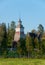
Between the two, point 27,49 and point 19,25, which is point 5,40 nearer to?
point 27,49

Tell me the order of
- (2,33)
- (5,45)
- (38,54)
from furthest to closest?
1. (2,33)
2. (5,45)
3. (38,54)

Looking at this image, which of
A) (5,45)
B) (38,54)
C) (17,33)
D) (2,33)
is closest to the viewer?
(38,54)

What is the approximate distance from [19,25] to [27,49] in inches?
994

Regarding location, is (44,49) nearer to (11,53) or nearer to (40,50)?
(40,50)

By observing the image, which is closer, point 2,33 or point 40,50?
point 40,50

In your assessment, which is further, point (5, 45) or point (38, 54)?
point (5, 45)

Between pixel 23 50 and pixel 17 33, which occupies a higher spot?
pixel 17 33

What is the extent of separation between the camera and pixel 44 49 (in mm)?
33250

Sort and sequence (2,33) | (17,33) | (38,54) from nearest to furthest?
(38,54) → (2,33) → (17,33)

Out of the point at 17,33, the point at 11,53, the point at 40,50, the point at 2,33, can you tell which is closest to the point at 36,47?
the point at 40,50

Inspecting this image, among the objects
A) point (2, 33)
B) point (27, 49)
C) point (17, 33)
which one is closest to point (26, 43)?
point (27, 49)

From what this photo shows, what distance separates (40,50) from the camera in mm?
33250

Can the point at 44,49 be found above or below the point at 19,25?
below

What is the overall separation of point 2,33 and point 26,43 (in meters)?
5.74
